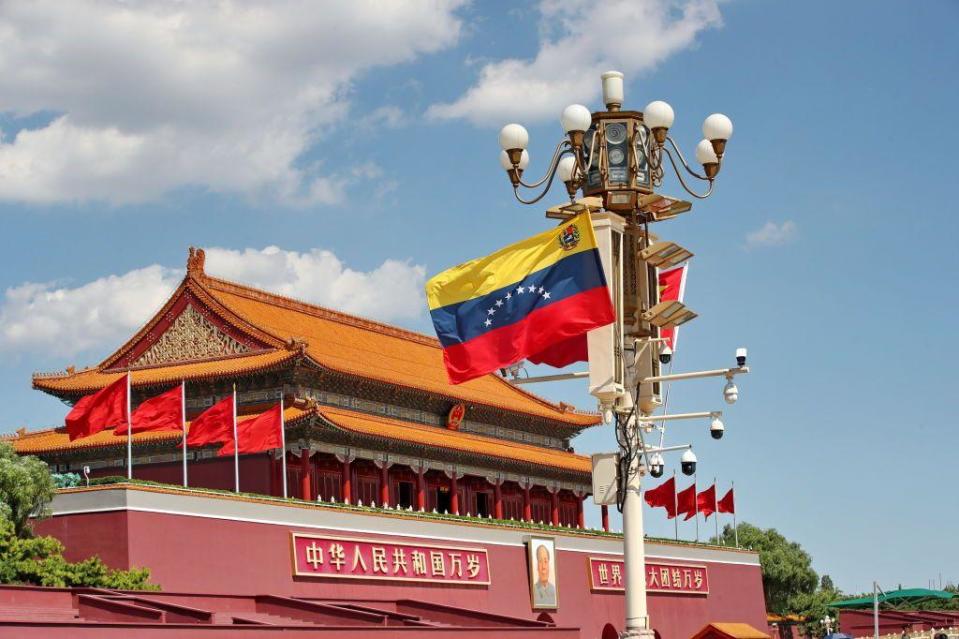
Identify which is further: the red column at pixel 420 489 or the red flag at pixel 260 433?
the red column at pixel 420 489

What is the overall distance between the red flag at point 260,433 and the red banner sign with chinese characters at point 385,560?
2.69m

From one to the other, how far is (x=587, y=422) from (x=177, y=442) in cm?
1568

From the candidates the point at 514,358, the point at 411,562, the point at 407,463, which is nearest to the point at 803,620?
the point at 407,463

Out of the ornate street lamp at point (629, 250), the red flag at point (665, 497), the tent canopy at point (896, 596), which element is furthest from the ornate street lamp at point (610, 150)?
the tent canopy at point (896, 596)

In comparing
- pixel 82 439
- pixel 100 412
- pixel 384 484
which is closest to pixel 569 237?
pixel 100 412

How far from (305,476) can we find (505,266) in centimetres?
1871

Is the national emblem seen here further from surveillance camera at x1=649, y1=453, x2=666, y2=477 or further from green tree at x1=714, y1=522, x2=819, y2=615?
green tree at x1=714, y1=522, x2=819, y2=615

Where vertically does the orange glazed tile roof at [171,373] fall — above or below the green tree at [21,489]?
above

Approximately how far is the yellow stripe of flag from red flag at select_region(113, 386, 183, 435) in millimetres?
14459

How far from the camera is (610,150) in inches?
558

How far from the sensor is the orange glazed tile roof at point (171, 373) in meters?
33.4

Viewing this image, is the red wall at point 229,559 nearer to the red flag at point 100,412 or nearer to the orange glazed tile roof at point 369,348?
the red flag at point 100,412

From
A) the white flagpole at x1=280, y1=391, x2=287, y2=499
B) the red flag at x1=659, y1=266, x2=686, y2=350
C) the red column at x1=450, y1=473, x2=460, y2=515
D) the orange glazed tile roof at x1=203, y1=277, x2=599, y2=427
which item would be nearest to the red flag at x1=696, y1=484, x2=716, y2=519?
the orange glazed tile roof at x1=203, y1=277, x2=599, y2=427

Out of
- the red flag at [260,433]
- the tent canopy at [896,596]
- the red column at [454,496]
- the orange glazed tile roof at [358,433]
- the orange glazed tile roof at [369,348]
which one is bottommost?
the tent canopy at [896,596]
